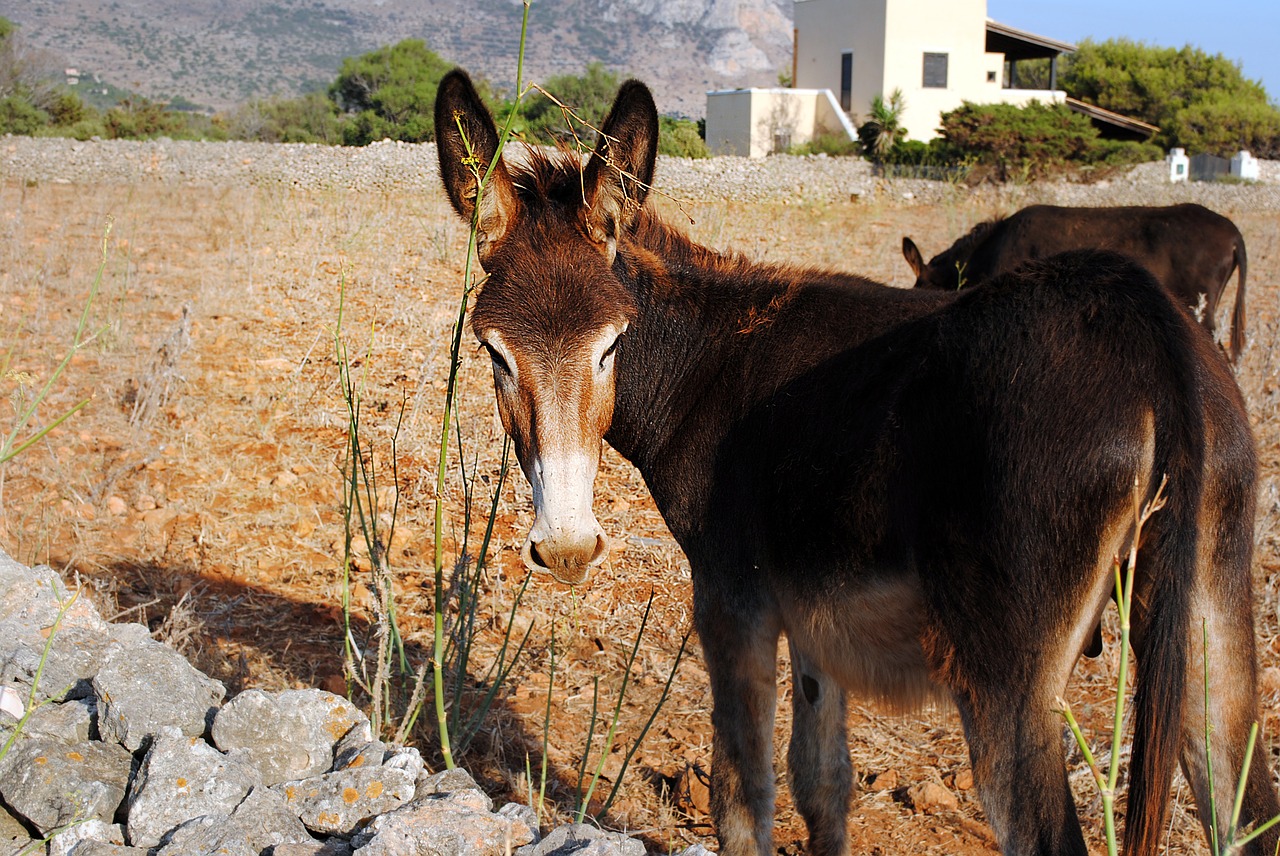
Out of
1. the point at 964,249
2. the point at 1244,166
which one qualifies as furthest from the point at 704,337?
the point at 1244,166

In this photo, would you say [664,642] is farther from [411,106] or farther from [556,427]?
[411,106]

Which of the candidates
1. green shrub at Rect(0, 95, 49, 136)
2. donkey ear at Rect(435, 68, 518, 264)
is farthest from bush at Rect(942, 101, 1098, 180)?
green shrub at Rect(0, 95, 49, 136)

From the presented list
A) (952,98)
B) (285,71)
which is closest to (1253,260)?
(952,98)

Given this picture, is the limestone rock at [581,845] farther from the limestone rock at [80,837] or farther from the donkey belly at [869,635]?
the limestone rock at [80,837]

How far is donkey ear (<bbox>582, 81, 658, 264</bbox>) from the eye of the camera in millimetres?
2871

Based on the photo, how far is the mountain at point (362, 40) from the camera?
8669cm

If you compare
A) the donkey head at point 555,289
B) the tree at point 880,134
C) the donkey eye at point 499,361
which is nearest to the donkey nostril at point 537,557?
the donkey head at point 555,289

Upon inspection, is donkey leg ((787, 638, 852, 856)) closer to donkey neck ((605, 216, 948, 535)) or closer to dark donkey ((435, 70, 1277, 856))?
dark donkey ((435, 70, 1277, 856))

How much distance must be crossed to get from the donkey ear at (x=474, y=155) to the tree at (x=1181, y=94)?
141ft

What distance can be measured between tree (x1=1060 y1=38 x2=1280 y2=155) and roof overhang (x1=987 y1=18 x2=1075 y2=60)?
465 centimetres

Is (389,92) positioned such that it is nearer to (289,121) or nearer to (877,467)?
(289,121)

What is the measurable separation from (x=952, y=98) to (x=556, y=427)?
3990cm

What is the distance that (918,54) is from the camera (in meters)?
38.0

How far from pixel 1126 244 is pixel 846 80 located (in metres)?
32.3
